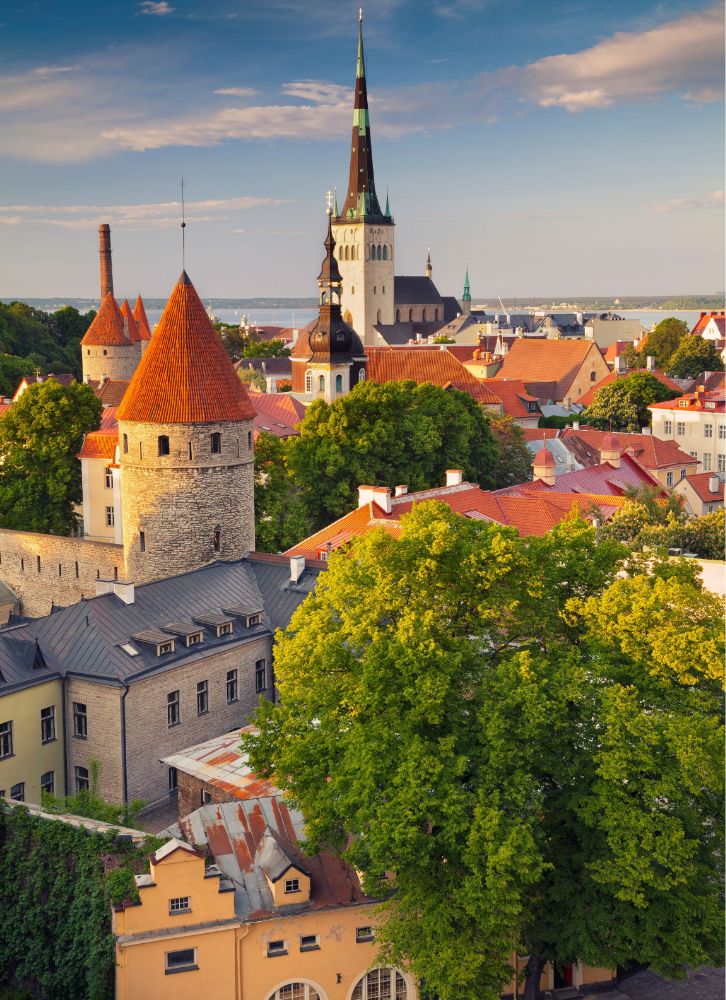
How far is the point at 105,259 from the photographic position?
10212cm

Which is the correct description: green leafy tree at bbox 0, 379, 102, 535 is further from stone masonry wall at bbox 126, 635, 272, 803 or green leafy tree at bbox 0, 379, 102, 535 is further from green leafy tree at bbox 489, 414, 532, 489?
green leafy tree at bbox 489, 414, 532, 489

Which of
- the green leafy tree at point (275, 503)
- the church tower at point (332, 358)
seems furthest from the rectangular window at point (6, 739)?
the church tower at point (332, 358)

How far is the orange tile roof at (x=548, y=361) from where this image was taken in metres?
96.7

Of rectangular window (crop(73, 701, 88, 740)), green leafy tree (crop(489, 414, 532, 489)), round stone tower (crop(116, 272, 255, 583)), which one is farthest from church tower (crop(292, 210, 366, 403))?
rectangular window (crop(73, 701, 88, 740))

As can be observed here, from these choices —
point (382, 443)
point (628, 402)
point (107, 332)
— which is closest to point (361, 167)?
point (107, 332)

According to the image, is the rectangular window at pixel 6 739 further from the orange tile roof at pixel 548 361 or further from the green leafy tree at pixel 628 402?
the orange tile roof at pixel 548 361

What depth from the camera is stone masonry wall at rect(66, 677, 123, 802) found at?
27.9 m

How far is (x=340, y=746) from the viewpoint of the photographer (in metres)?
20.0

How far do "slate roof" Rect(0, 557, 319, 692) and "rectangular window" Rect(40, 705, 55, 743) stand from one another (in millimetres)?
877

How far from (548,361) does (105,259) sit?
38.4 meters

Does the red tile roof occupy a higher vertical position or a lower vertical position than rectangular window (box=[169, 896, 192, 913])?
higher

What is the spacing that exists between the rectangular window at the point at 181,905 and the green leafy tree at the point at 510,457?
37696 mm

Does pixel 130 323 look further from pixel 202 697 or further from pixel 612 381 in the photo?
pixel 202 697

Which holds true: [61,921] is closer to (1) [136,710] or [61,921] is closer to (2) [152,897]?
(2) [152,897]
